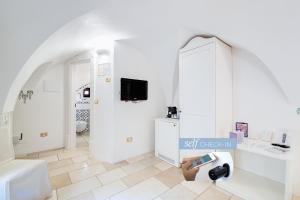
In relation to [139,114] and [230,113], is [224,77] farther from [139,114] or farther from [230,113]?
[139,114]

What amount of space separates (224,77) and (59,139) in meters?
3.83

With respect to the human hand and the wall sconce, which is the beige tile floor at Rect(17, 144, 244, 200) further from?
the human hand

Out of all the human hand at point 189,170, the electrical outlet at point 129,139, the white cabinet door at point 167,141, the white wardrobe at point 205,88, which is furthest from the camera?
the electrical outlet at point 129,139

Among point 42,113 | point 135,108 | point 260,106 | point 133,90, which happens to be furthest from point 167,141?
point 42,113

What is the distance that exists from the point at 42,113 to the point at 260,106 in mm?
4221

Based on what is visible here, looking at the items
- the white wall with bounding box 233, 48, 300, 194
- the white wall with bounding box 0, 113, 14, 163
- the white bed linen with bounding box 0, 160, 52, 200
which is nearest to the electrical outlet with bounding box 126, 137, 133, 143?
the white bed linen with bounding box 0, 160, 52, 200

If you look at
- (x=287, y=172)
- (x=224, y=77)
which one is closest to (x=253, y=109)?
(x=224, y=77)

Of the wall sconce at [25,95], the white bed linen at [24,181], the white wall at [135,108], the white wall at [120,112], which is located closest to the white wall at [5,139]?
the white bed linen at [24,181]

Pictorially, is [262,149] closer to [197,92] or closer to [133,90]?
[197,92]

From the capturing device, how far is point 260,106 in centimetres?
220

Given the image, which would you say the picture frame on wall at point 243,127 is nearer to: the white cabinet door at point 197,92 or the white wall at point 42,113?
the white cabinet door at point 197,92

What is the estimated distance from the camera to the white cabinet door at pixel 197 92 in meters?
2.21

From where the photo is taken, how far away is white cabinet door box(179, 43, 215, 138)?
221 cm

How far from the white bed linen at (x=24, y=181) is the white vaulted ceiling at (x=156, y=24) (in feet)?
3.03
